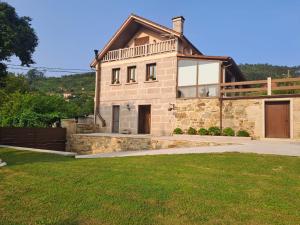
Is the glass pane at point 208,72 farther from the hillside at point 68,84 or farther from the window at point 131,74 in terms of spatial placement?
the hillside at point 68,84

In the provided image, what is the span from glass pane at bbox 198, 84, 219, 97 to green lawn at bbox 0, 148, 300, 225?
946cm

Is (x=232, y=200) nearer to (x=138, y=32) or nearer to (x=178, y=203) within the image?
(x=178, y=203)

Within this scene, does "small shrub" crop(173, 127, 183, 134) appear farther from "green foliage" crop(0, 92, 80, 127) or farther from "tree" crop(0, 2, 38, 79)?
"tree" crop(0, 2, 38, 79)

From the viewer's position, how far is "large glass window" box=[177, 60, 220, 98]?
16641 millimetres

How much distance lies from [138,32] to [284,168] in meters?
16.9

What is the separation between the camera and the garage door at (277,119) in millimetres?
14367

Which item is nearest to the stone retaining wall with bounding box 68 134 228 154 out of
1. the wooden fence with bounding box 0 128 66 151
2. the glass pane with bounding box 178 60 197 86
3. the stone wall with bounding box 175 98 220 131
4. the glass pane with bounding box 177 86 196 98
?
the wooden fence with bounding box 0 128 66 151

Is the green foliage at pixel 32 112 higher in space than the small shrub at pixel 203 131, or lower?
higher

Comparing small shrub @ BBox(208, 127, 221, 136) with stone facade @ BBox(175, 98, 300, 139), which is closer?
stone facade @ BBox(175, 98, 300, 139)

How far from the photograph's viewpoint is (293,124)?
14.0 metres

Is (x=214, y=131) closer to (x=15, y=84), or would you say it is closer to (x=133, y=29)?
(x=133, y=29)

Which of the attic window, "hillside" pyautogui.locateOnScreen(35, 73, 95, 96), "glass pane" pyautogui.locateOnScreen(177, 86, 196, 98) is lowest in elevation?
"glass pane" pyautogui.locateOnScreen(177, 86, 196, 98)

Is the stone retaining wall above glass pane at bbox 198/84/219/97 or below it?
below

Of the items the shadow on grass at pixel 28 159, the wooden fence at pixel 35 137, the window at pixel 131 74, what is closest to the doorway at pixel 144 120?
the window at pixel 131 74
